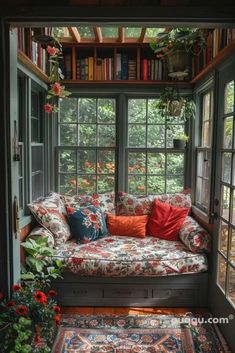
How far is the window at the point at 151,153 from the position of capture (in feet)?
13.4

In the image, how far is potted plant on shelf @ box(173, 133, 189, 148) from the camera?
12.6ft

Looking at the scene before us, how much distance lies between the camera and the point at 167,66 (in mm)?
3764

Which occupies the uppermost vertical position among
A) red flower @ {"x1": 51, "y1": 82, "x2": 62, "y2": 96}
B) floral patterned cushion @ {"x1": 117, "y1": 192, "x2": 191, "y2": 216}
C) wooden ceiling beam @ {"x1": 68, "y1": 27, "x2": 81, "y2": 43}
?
wooden ceiling beam @ {"x1": 68, "y1": 27, "x2": 81, "y2": 43}

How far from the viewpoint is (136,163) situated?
4.11 meters

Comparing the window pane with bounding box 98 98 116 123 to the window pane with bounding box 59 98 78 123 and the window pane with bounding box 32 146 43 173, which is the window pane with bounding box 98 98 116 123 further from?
the window pane with bounding box 32 146 43 173

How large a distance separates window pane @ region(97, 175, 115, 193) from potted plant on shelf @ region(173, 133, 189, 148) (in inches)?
34.4

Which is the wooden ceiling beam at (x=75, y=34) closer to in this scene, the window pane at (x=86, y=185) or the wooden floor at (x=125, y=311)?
the window pane at (x=86, y=185)

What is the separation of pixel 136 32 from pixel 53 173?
6.19 feet

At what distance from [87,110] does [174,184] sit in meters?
1.41

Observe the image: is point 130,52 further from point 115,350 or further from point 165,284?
point 115,350

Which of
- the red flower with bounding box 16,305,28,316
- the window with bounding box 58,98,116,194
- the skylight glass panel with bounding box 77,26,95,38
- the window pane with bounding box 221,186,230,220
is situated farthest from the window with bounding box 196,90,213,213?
the red flower with bounding box 16,305,28,316

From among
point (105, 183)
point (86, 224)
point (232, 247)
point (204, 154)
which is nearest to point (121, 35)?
point (204, 154)

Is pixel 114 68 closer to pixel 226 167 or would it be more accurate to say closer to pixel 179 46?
pixel 179 46

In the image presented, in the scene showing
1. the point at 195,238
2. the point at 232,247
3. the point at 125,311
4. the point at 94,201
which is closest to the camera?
the point at 232,247
